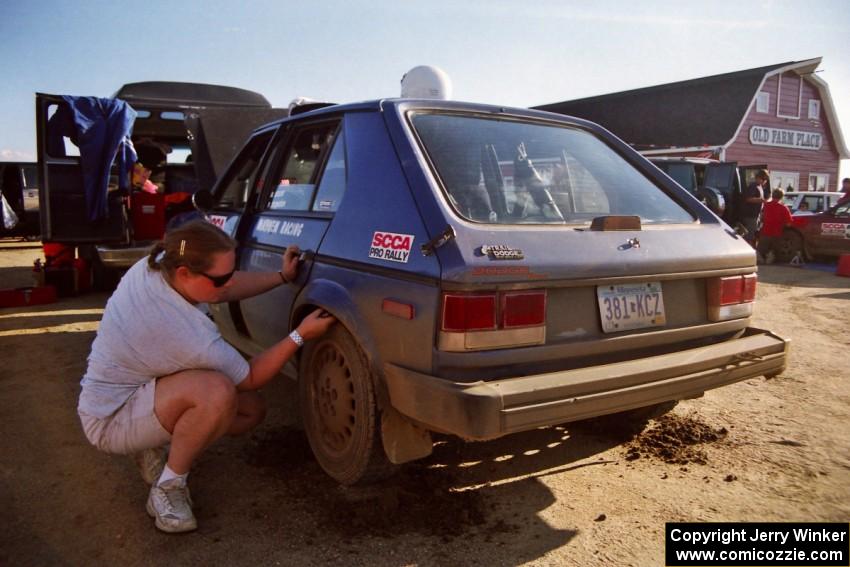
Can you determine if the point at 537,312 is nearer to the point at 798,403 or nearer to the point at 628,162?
the point at 628,162

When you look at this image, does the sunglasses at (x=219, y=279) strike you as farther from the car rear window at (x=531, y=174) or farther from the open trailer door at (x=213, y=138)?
the open trailer door at (x=213, y=138)

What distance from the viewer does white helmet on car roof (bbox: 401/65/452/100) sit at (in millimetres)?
6074

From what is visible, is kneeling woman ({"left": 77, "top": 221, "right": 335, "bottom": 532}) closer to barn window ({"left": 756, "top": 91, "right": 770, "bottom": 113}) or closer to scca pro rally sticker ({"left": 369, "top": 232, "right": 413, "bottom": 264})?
scca pro rally sticker ({"left": 369, "top": 232, "right": 413, "bottom": 264})

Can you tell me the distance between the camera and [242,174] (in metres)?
4.46

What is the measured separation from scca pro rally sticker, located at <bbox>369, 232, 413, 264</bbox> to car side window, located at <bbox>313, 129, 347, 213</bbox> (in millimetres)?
474

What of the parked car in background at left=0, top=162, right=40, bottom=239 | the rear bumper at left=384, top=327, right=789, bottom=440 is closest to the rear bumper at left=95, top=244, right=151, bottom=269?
the rear bumper at left=384, top=327, right=789, bottom=440

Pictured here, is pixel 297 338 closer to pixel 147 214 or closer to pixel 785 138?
pixel 147 214

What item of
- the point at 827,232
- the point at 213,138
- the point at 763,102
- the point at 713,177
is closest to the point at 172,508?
the point at 213,138

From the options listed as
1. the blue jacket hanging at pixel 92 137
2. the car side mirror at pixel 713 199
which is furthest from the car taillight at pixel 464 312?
the car side mirror at pixel 713 199

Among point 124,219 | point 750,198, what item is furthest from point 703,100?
point 124,219

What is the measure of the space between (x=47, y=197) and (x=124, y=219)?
84 cm

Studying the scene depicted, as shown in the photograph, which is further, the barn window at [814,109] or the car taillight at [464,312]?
the barn window at [814,109]

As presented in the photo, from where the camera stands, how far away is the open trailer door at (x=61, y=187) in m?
7.16

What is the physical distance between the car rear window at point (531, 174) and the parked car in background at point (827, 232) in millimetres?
11265
